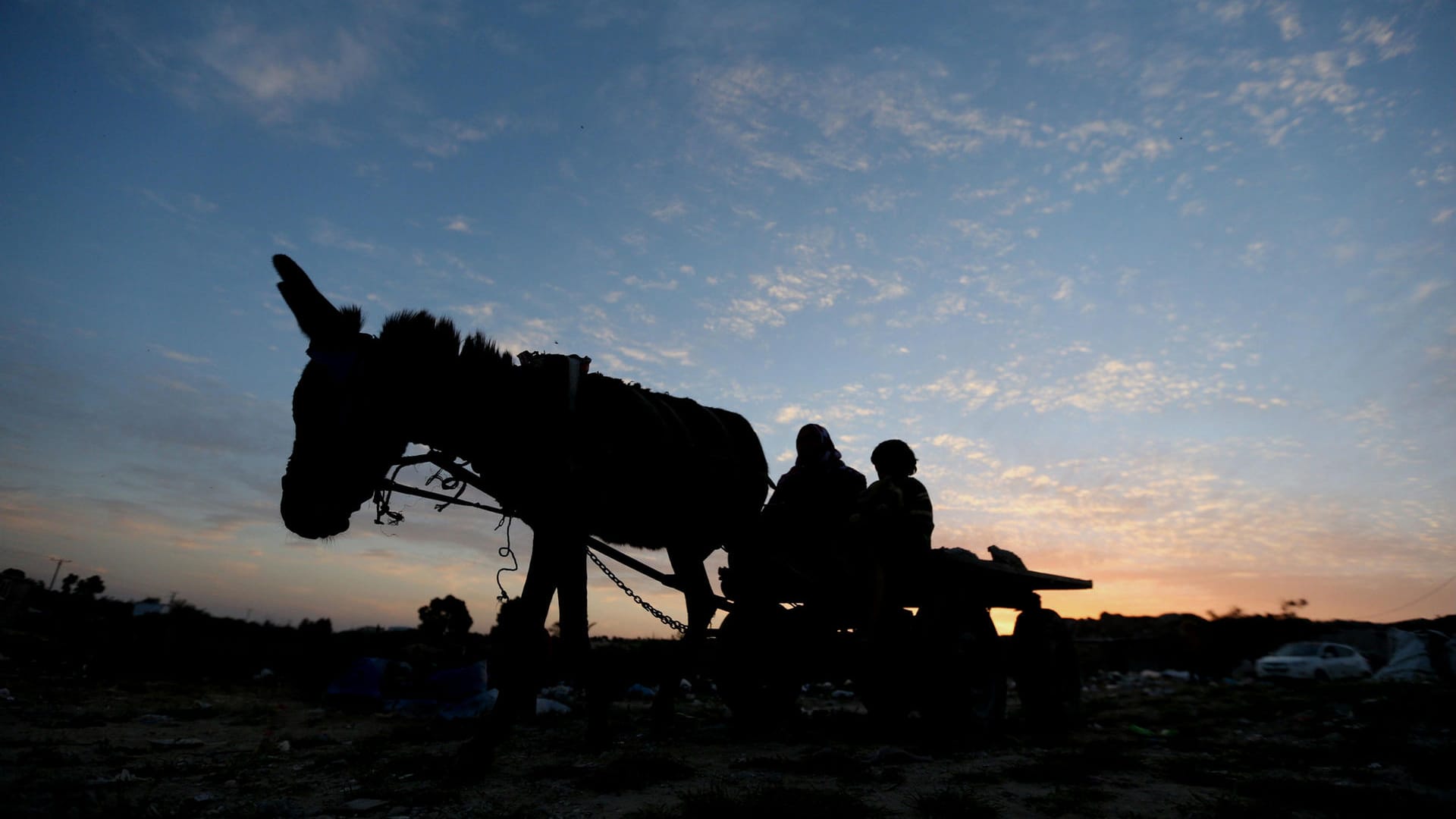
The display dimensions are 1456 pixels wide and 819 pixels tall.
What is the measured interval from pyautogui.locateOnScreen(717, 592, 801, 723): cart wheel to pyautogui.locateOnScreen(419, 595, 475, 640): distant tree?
1417 cm

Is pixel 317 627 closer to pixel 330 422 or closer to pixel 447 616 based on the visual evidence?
pixel 447 616

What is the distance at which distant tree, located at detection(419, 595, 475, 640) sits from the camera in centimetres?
1767

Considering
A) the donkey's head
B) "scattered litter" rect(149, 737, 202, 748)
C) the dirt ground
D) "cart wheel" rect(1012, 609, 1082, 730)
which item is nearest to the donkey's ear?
the donkey's head

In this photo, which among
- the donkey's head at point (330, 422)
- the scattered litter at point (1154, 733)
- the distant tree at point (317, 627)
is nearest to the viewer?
the donkey's head at point (330, 422)

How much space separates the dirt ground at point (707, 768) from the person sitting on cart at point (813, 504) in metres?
1.43

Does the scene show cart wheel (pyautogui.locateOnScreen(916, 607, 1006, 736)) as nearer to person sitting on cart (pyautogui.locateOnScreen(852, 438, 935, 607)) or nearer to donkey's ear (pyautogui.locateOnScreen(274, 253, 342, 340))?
person sitting on cart (pyautogui.locateOnScreen(852, 438, 935, 607))

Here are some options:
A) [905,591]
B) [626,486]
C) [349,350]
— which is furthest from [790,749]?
[349,350]

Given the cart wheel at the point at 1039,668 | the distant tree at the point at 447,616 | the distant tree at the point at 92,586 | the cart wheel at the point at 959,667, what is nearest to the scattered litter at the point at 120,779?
the cart wheel at the point at 959,667

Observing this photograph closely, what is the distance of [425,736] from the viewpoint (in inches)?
204

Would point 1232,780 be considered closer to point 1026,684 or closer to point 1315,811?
point 1315,811

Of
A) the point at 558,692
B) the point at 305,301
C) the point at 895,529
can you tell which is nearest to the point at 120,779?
the point at 305,301

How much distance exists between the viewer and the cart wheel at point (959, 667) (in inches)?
201

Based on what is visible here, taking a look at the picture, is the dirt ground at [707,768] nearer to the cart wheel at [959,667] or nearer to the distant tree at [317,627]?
the cart wheel at [959,667]

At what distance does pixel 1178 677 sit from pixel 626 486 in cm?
2499
